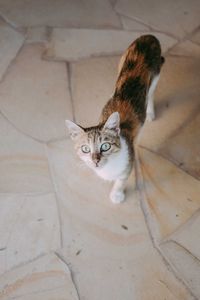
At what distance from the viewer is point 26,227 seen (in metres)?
2.13

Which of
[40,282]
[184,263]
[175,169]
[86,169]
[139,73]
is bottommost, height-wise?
[40,282]

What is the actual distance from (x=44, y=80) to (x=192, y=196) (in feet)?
4.19

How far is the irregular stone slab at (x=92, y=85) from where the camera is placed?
2.57 metres

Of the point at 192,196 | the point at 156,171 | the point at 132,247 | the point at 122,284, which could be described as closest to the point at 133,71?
the point at 156,171

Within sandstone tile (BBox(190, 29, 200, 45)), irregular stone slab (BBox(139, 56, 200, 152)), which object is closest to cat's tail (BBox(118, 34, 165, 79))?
irregular stone slab (BBox(139, 56, 200, 152))

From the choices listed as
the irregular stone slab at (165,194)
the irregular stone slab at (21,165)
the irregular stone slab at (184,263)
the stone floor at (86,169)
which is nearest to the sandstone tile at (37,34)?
the stone floor at (86,169)

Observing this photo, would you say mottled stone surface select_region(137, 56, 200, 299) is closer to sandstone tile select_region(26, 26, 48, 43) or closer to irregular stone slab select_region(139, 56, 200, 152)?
irregular stone slab select_region(139, 56, 200, 152)

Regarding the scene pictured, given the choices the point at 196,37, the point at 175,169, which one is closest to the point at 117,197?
the point at 175,169

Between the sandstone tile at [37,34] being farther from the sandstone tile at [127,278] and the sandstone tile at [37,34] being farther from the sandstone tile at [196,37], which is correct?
the sandstone tile at [127,278]

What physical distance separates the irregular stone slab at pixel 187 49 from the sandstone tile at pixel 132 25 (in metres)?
0.30

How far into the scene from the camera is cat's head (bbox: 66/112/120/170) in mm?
1800

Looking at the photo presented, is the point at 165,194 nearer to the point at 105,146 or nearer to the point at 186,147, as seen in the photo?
the point at 186,147

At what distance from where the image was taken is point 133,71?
7.02 feet

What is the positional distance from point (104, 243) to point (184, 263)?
0.39m
